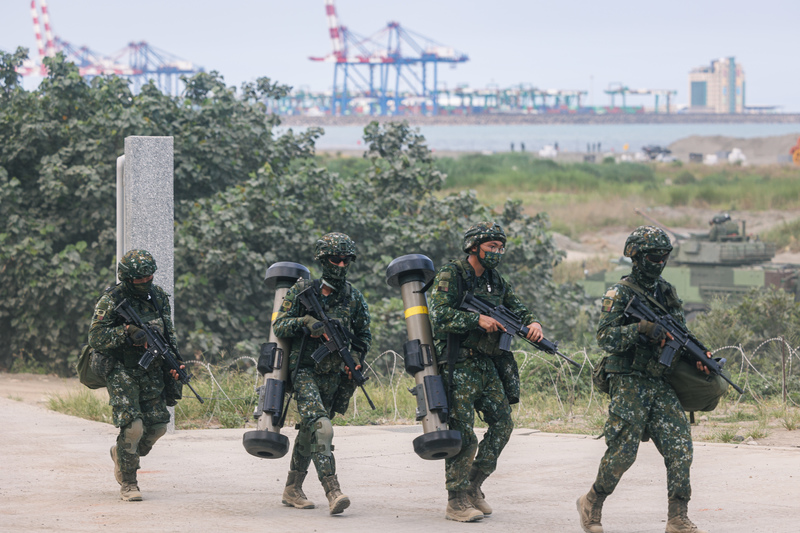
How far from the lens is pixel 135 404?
280 inches

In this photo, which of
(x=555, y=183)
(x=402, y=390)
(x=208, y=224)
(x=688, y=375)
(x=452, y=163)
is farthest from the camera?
(x=452, y=163)

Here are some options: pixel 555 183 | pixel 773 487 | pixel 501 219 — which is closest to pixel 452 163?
pixel 555 183

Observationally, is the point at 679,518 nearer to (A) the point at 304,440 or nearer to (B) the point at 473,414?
(B) the point at 473,414

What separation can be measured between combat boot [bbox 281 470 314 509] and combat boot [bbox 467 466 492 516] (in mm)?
1058

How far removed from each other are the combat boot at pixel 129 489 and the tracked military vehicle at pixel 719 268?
16.8 m

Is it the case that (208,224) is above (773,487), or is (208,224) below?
above

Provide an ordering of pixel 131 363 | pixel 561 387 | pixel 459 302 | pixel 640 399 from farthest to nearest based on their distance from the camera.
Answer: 1. pixel 561 387
2. pixel 131 363
3. pixel 459 302
4. pixel 640 399

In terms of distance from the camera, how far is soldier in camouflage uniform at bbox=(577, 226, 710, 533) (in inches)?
236

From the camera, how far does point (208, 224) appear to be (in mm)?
16109

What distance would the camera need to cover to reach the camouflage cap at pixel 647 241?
6.14 metres

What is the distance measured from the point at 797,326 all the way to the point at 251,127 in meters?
9.39

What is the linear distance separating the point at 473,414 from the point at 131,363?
2.32 meters

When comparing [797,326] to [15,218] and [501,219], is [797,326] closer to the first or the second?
[501,219]

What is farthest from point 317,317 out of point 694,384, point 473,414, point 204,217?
point 204,217
